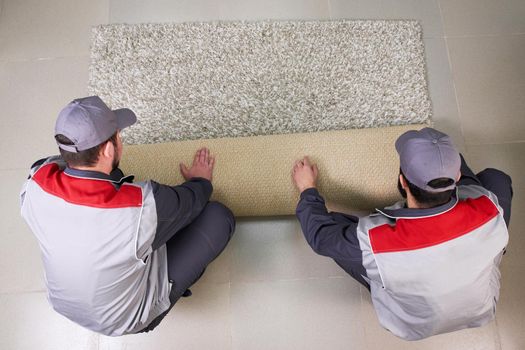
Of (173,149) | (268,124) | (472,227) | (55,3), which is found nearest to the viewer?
(472,227)

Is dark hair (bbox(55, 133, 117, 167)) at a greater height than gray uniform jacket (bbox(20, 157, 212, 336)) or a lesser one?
greater

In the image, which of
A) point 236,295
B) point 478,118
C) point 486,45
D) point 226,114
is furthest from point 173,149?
point 486,45

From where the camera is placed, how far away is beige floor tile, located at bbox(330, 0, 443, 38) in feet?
5.49

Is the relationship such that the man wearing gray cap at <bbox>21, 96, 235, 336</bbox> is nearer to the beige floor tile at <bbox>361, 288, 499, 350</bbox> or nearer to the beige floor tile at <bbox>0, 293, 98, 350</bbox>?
the beige floor tile at <bbox>0, 293, 98, 350</bbox>

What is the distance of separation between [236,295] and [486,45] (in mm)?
1456

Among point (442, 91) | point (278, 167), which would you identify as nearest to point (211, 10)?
point (278, 167)

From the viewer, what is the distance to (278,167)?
1.29 metres

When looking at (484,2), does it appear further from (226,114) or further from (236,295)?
(236,295)

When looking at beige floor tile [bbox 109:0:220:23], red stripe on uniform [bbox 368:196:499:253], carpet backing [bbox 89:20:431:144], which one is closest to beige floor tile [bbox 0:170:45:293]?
carpet backing [bbox 89:20:431:144]

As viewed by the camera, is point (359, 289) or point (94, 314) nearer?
point (94, 314)

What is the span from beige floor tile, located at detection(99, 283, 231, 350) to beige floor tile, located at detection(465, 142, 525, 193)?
1.08m

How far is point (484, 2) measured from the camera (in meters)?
1.73

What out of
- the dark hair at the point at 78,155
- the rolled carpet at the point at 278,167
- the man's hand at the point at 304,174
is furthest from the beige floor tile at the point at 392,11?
the dark hair at the point at 78,155

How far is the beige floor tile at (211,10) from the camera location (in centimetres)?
164
